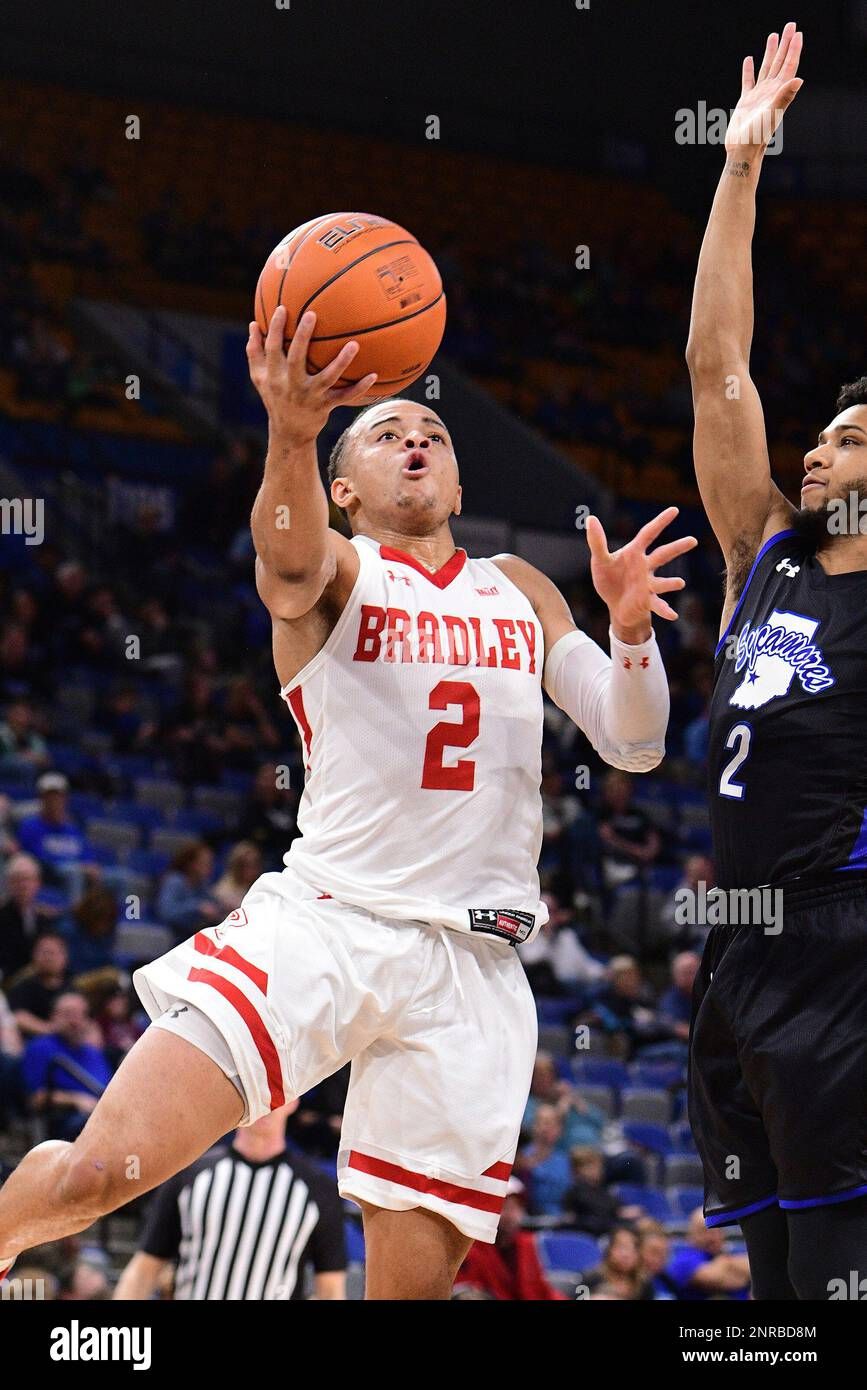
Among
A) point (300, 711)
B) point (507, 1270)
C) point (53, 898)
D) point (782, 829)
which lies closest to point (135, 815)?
point (53, 898)

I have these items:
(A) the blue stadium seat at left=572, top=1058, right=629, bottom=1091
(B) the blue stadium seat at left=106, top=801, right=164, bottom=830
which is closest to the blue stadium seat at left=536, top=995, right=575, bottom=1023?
(A) the blue stadium seat at left=572, top=1058, right=629, bottom=1091

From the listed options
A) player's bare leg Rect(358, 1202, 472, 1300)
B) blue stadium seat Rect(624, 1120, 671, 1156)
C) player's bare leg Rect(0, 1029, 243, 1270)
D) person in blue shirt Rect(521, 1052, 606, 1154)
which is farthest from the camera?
blue stadium seat Rect(624, 1120, 671, 1156)

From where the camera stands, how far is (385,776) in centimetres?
402

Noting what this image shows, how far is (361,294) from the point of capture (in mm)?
3922

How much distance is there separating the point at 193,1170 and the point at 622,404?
10690 mm

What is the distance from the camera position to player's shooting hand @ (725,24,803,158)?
419 centimetres

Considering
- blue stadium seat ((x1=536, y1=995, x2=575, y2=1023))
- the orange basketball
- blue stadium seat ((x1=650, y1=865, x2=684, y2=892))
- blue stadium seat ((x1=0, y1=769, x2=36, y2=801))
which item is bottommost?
blue stadium seat ((x1=536, y1=995, x2=575, y2=1023))

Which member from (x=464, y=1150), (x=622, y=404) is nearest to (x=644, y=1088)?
(x=464, y=1150)

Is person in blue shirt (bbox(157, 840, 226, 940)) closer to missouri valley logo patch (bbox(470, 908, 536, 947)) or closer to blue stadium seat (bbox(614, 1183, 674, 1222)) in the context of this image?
blue stadium seat (bbox(614, 1183, 674, 1222))

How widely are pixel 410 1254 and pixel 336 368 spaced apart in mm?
1944

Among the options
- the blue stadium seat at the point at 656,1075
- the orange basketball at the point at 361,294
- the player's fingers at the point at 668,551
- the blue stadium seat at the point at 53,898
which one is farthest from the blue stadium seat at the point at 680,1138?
the orange basketball at the point at 361,294

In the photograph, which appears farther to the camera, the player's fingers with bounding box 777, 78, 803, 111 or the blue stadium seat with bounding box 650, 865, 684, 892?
the blue stadium seat with bounding box 650, 865, 684, 892

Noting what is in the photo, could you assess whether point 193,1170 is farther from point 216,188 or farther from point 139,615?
point 216,188

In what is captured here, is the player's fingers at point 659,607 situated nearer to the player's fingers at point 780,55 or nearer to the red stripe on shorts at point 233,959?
the red stripe on shorts at point 233,959
